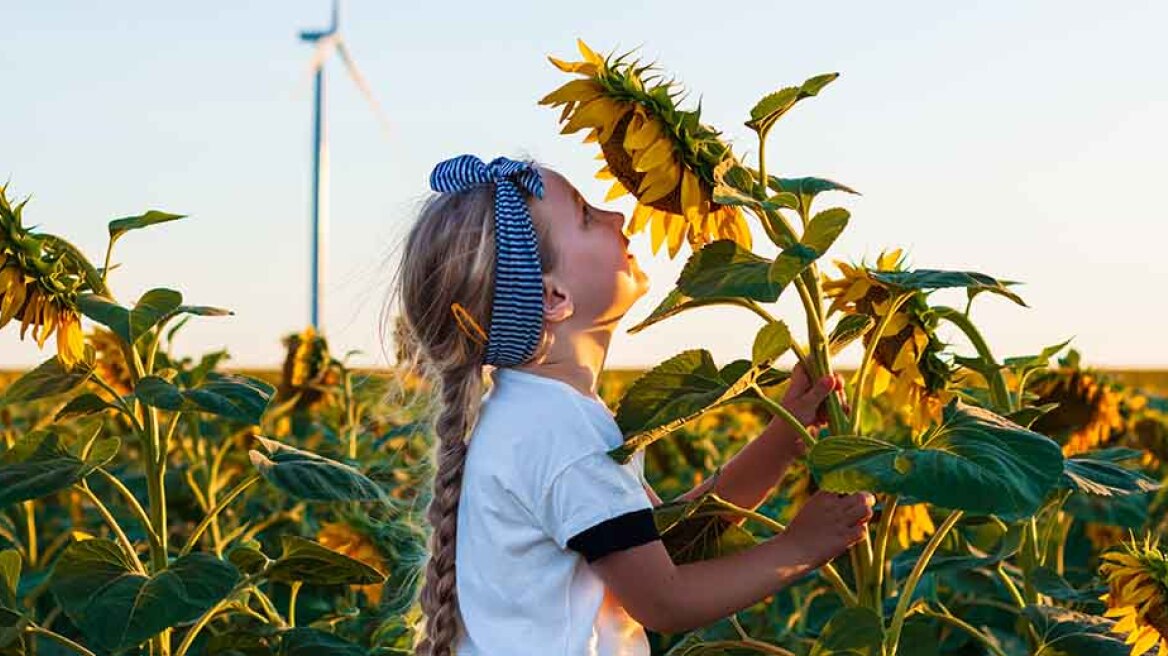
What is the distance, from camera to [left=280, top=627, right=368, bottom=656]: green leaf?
9.55ft

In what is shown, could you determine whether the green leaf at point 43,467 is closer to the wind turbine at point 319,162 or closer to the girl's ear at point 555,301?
the girl's ear at point 555,301

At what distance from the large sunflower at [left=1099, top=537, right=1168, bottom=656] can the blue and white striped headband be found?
850mm

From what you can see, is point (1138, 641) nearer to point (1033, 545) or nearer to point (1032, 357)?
point (1033, 545)

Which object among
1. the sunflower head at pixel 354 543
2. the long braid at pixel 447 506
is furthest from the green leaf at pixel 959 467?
the sunflower head at pixel 354 543

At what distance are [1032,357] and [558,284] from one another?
73cm

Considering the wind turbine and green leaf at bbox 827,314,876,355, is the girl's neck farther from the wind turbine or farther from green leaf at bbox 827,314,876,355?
the wind turbine

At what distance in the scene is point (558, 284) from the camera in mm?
2607

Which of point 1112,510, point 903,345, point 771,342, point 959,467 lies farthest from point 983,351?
point 1112,510

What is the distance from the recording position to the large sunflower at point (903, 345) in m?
2.37

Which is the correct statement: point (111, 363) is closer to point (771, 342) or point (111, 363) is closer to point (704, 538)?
point (704, 538)

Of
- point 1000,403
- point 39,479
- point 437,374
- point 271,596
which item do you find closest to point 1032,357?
point 1000,403

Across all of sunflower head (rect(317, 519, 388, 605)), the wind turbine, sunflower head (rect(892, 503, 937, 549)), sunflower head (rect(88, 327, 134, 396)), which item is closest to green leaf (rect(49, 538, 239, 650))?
sunflower head (rect(317, 519, 388, 605))

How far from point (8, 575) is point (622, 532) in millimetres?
1219

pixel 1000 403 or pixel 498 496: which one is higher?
pixel 1000 403
